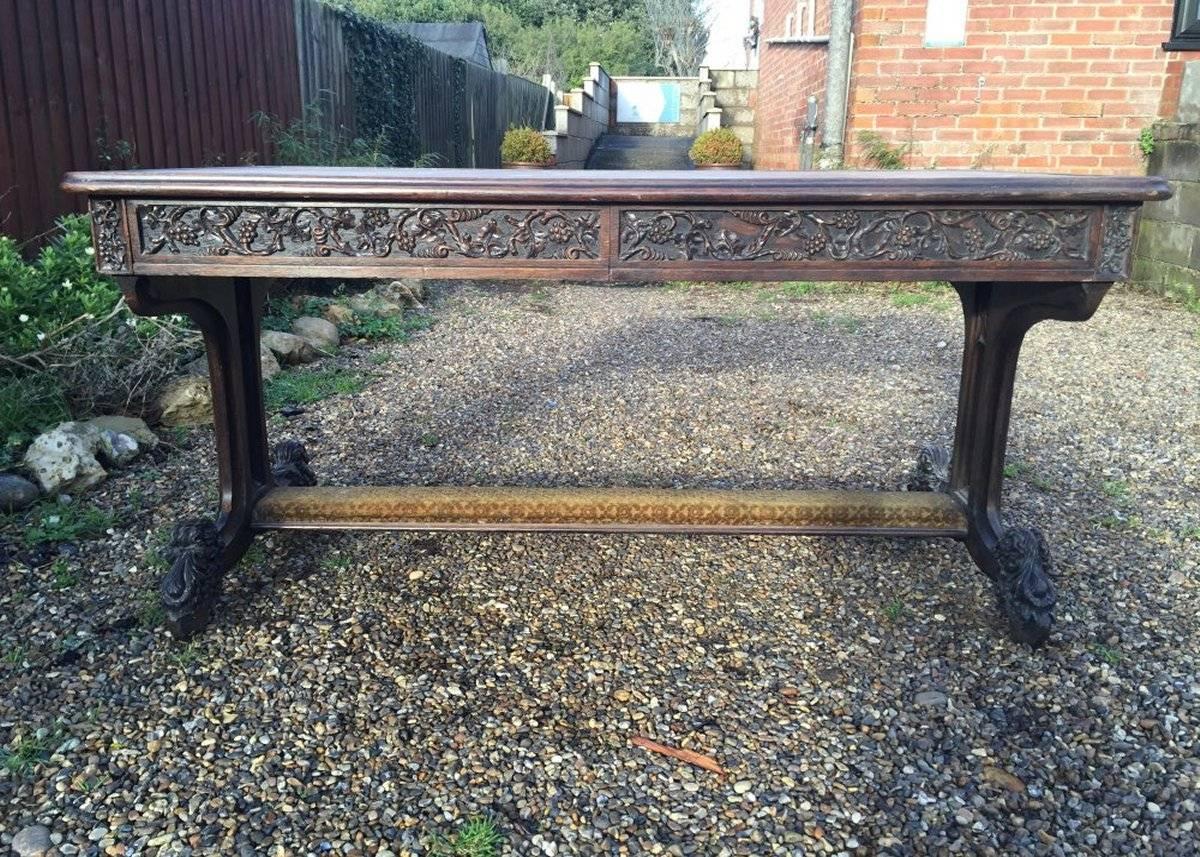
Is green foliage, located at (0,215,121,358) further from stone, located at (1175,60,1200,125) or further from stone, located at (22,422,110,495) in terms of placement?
stone, located at (1175,60,1200,125)

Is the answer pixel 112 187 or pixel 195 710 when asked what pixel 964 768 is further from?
pixel 112 187

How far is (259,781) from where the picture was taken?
5.78 feet

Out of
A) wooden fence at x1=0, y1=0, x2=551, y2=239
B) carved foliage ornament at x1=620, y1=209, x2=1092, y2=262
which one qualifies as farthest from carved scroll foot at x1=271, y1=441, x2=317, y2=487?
wooden fence at x1=0, y1=0, x2=551, y2=239

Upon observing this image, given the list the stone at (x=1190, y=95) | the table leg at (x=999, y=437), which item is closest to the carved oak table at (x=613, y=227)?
the table leg at (x=999, y=437)

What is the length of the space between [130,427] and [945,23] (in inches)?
243

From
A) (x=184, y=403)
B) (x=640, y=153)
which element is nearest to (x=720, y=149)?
(x=640, y=153)

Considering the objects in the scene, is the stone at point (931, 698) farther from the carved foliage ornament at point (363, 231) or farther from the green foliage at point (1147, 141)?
the green foliage at point (1147, 141)

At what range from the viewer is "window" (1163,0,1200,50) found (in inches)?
125

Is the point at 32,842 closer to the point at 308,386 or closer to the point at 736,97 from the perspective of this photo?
the point at 308,386

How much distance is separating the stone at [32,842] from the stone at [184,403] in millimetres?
2387

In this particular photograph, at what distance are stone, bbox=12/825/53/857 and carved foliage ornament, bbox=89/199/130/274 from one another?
101 centimetres

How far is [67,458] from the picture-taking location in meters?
3.11

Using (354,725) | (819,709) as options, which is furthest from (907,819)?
(354,725)

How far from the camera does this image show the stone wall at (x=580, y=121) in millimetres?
12172
